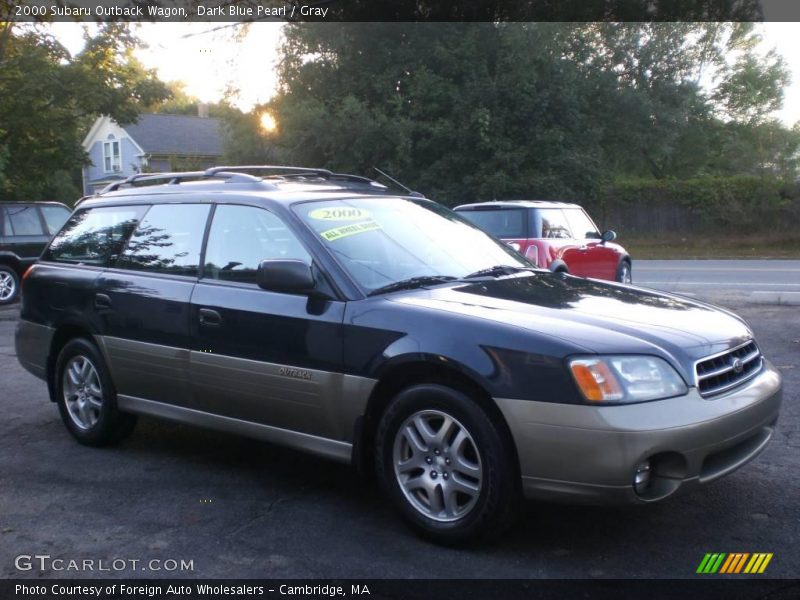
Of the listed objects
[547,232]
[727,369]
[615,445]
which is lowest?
[615,445]

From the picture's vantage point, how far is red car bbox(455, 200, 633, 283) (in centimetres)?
1065

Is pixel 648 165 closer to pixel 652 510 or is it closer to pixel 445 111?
pixel 445 111

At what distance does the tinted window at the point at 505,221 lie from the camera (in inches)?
426

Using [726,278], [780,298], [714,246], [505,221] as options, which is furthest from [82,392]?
[714,246]

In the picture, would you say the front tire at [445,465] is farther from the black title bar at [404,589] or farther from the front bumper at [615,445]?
the black title bar at [404,589]

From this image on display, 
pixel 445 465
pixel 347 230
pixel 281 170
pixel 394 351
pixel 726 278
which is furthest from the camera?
pixel 726 278

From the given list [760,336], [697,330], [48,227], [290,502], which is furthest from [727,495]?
[48,227]

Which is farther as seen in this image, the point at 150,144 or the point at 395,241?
the point at 150,144

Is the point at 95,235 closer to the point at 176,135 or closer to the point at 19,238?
the point at 19,238

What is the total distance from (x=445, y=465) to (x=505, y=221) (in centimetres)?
724

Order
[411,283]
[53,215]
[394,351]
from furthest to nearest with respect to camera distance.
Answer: [53,215], [411,283], [394,351]

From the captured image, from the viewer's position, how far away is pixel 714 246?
98.2 ft

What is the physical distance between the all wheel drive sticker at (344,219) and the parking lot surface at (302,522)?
144 cm

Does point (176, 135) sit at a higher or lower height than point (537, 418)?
higher
